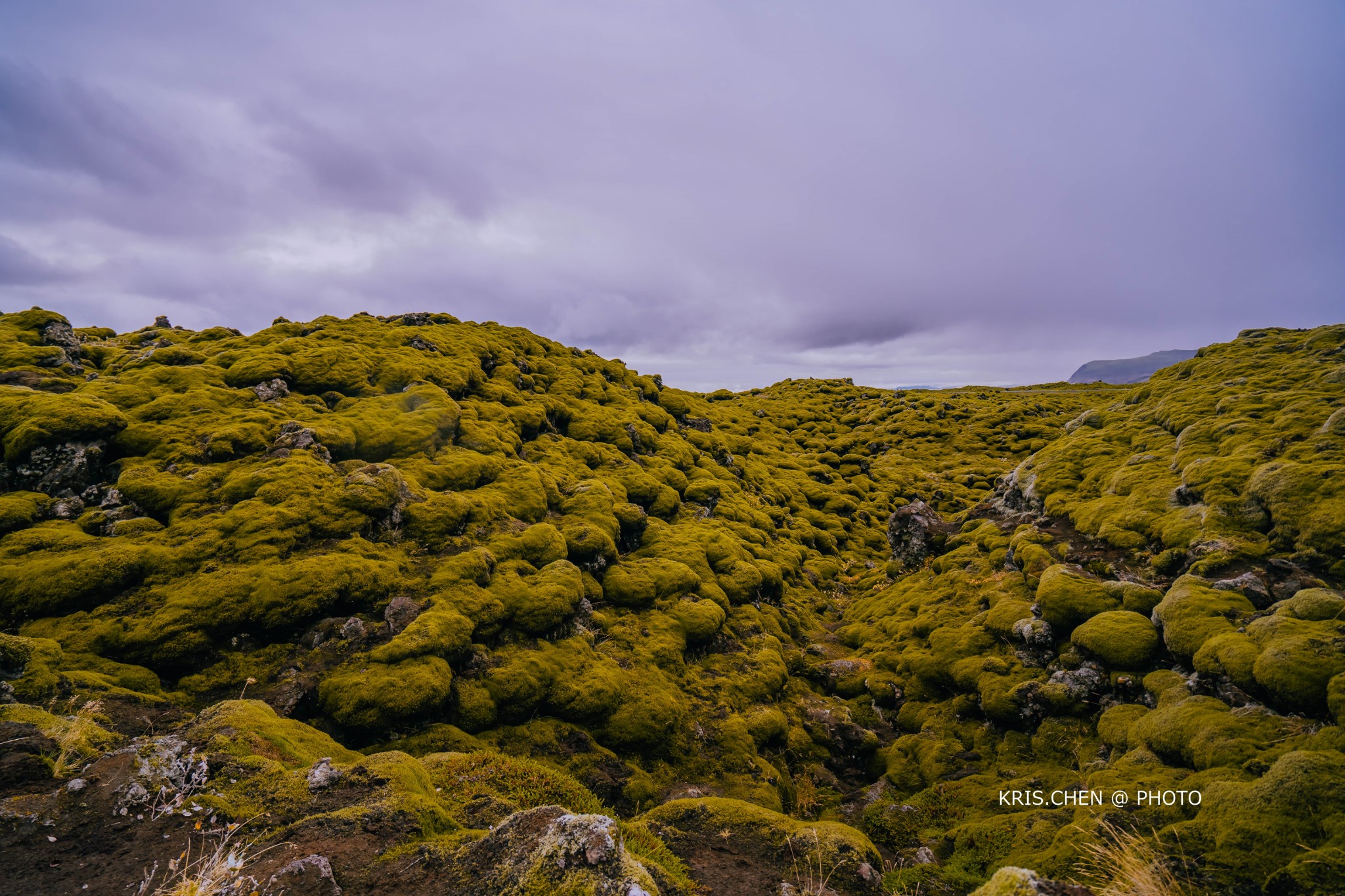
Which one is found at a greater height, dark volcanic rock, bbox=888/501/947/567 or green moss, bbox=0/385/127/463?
green moss, bbox=0/385/127/463

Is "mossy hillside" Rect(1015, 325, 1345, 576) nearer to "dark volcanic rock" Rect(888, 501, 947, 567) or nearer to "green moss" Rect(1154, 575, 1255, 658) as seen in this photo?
"green moss" Rect(1154, 575, 1255, 658)

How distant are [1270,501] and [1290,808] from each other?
38.5 ft

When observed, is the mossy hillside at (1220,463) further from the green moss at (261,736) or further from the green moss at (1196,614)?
the green moss at (261,736)

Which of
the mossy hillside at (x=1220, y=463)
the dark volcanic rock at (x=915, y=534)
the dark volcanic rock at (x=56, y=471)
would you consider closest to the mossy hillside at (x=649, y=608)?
the mossy hillside at (x=1220, y=463)

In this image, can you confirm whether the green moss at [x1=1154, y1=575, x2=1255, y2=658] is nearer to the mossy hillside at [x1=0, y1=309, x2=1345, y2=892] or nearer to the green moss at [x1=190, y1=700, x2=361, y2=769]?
the mossy hillside at [x1=0, y1=309, x2=1345, y2=892]

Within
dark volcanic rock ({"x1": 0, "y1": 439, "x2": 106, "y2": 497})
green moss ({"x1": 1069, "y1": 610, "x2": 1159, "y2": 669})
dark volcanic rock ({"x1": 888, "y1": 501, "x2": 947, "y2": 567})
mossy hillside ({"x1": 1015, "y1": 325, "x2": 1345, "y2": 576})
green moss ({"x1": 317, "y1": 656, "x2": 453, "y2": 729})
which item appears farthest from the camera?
Result: dark volcanic rock ({"x1": 888, "y1": 501, "x2": 947, "y2": 567})

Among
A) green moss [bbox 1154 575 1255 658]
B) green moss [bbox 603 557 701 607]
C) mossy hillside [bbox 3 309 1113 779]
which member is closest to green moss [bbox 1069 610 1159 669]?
green moss [bbox 1154 575 1255 658]

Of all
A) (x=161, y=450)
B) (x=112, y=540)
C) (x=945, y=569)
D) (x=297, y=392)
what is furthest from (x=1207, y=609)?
(x=297, y=392)

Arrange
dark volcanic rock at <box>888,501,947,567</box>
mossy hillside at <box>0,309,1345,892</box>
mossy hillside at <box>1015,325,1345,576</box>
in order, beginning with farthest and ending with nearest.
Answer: dark volcanic rock at <box>888,501,947,567</box>
mossy hillside at <box>1015,325,1345,576</box>
mossy hillside at <box>0,309,1345,892</box>

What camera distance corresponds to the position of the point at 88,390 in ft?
60.9

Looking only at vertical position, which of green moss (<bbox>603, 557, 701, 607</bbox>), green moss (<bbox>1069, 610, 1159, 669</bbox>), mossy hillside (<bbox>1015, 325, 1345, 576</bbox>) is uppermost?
mossy hillside (<bbox>1015, 325, 1345, 576</bbox>)

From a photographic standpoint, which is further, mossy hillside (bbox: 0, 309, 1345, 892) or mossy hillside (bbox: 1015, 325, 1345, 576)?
mossy hillside (bbox: 1015, 325, 1345, 576)

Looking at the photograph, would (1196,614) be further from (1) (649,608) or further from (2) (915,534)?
(2) (915,534)

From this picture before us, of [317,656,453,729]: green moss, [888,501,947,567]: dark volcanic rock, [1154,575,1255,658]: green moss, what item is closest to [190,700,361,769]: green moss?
[317,656,453,729]: green moss
